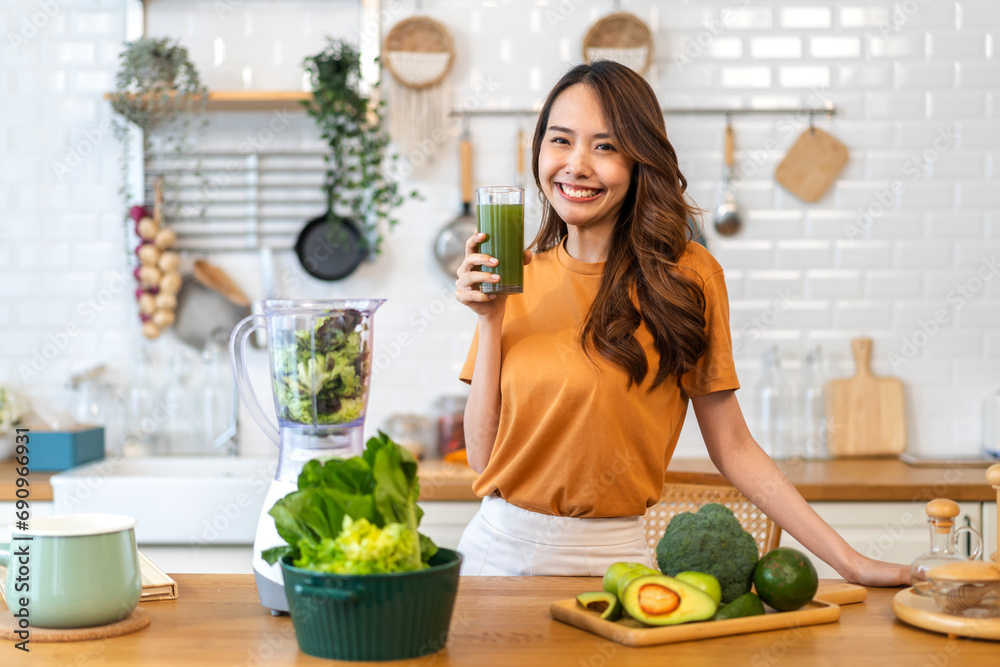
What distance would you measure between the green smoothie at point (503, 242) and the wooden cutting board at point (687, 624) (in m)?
0.48

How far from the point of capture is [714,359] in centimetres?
167

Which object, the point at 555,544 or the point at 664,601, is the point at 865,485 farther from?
the point at 664,601

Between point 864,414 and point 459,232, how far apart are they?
1507mm

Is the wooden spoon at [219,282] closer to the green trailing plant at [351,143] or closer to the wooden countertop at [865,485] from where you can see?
the green trailing plant at [351,143]

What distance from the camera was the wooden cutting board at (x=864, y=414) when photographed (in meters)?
3.14

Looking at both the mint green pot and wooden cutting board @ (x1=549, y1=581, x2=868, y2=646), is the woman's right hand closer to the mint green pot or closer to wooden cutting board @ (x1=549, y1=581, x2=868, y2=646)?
wooden cutting board @ (x1=549, y1=581, x2=868, y2=646)

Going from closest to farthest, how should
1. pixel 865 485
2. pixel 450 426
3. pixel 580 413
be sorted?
pixel 580 413
pixel 865 485
pixel 450 426

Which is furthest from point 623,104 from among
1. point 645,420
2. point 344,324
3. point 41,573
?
point 41,573

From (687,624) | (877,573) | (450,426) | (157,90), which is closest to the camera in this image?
(687,624)

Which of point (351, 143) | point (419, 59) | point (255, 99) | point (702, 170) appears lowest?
point (702, 170)

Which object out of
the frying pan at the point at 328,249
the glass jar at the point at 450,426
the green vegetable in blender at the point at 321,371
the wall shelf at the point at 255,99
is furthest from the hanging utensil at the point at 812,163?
the green vegetable in blender at the point at 321,371

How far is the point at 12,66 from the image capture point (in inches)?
128

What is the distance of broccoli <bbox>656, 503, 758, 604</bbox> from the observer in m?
1.14

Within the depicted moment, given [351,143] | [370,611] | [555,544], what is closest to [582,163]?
[555,544]
